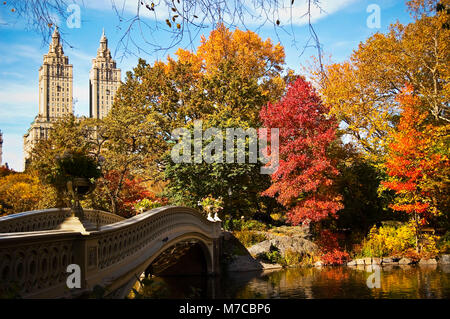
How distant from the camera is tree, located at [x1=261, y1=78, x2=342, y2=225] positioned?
20.2 metres

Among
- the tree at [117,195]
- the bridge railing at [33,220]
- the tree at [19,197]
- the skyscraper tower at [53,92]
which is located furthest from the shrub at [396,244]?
the skyscraper tower at [53,92]

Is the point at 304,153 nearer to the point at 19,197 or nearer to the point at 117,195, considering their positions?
the point at 117,195

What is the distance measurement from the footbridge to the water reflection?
232cm

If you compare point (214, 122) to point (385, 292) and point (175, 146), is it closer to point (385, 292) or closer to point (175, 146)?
point (175, 146)

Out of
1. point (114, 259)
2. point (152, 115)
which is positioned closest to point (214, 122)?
point (152, 115)

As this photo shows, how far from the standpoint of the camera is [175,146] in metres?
24.2

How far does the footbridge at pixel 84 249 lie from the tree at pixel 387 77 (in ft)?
41.8

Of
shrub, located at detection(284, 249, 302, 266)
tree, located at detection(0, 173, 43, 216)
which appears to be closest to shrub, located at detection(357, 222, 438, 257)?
shrub, located at detection(284, 249, 302, 266)

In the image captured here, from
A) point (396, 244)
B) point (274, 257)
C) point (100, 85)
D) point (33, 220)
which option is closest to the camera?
point (33, 220)

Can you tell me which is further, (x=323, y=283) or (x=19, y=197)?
(x=19, y=197)

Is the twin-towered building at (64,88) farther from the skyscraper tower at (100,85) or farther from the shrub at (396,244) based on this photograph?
the shrub at (396,244)

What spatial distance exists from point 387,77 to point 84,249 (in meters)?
21.8

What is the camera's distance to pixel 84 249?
625 centimetres

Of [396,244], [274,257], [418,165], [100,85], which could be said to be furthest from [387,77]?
[100,85]
